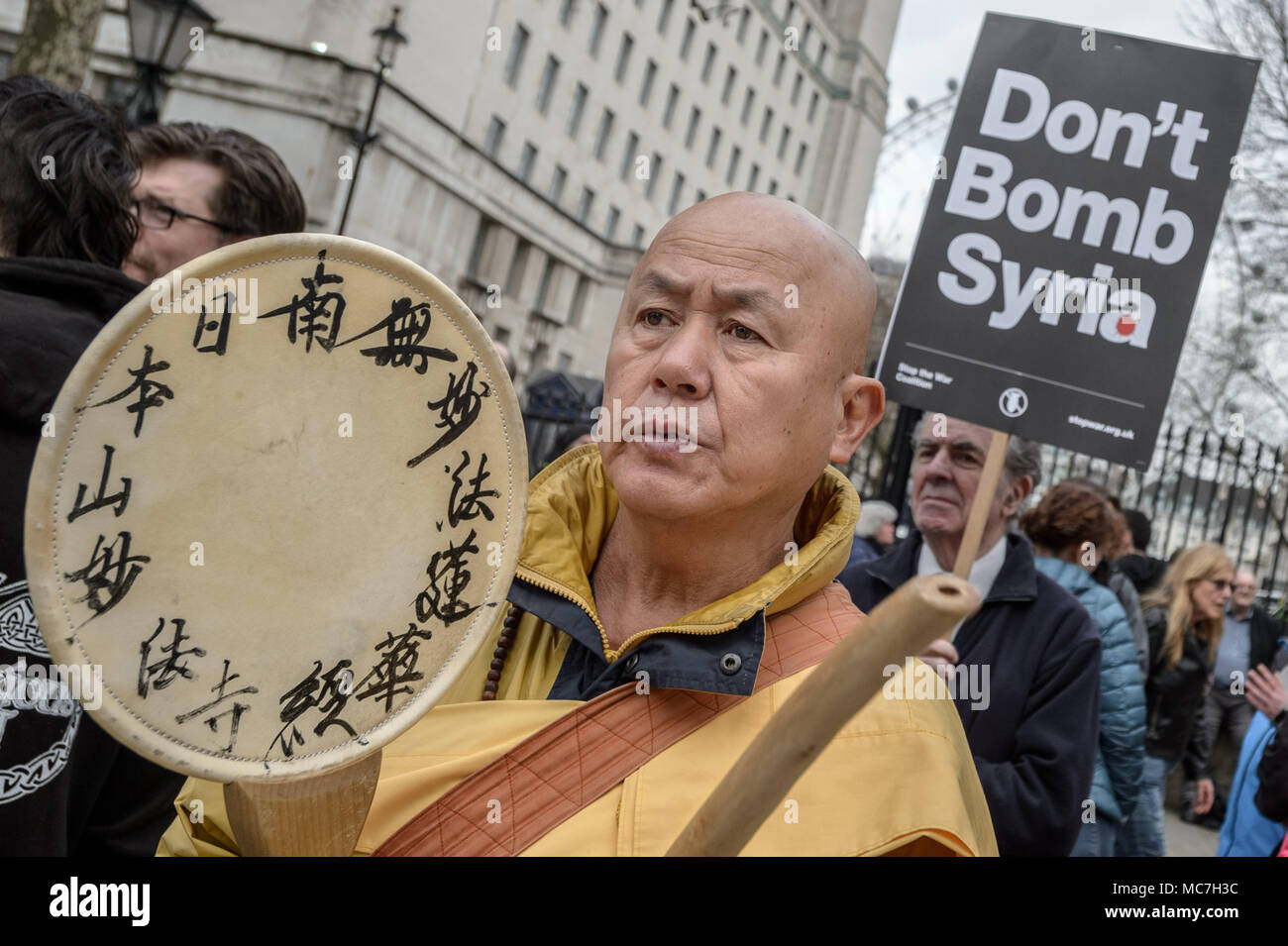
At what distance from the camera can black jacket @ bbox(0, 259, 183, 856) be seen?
1.84 metres

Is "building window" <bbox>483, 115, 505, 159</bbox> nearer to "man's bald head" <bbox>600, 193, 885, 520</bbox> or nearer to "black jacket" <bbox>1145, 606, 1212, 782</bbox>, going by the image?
"black jacket" <bbox>1145, 606, 1212, 782</bbox>

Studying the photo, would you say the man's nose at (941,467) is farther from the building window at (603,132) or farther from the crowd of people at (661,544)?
the building window at (603,132)

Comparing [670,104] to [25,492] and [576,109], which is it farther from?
[25,492]

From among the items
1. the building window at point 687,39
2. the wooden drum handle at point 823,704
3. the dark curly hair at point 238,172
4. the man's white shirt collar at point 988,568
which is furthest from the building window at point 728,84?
the wooden drum handle at point 823,704

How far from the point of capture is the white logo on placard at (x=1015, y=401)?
3271mm

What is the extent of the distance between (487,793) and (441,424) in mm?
476

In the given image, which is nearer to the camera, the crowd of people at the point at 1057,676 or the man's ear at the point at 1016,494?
the crowd of people at the point at 1057,676

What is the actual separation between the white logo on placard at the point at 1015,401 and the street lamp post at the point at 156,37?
18.6 feet

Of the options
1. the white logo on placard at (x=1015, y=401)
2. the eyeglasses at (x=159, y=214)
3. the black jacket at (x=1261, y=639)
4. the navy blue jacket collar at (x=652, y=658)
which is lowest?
the navy blue jacket collar at (x=652, y=658)

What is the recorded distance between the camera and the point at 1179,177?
3.32 metres

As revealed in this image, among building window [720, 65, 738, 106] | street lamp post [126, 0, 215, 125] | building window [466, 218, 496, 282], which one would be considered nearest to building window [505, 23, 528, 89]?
building window [466, 218, 496, 282]

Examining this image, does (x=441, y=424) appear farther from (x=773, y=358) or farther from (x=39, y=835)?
(x=39, y=835)

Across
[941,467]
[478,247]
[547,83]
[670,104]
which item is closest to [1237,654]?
[941,467]

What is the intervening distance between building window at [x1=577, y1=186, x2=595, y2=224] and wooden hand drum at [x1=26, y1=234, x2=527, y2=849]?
37285 mm
